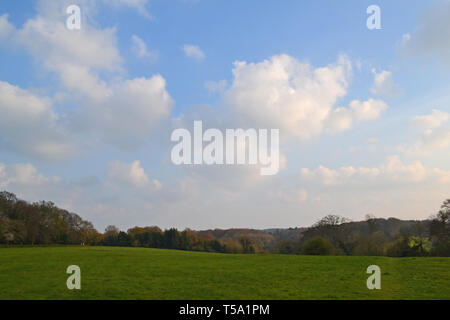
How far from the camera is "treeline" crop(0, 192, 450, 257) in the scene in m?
57.8

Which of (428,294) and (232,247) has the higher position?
(428,294)

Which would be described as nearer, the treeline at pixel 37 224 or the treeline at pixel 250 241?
the treeline at pixel 250 241

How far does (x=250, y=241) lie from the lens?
12206 centimetres

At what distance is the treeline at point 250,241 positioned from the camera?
57844 millimetres

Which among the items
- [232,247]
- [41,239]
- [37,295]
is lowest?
[232,247]

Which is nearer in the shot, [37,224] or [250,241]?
[37,224]

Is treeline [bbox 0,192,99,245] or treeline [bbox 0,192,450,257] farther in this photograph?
treeline [bbox 0,192,99,245]

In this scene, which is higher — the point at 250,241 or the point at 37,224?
the point at 37,224
